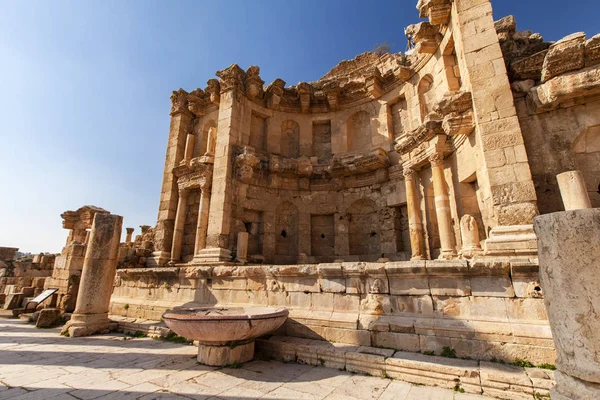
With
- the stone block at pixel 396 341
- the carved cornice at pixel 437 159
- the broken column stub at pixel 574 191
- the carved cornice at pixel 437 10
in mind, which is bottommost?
the stone block at pixel 396 341

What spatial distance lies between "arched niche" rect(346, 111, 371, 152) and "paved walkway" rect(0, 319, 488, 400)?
31.4 ft

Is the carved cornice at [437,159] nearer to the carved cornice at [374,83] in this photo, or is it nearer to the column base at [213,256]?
the carved cornice at [374,83]

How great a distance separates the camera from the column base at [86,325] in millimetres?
6562

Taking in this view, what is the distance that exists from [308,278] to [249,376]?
6.37ft

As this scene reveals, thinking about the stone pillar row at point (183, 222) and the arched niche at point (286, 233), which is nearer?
the stone pillar row at point (183, 222)

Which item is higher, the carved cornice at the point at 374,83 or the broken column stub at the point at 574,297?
the carved cornice at the point at 374,83

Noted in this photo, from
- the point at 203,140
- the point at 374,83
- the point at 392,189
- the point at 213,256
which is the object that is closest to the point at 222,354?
the point at 213,256

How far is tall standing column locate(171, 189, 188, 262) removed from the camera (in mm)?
11781

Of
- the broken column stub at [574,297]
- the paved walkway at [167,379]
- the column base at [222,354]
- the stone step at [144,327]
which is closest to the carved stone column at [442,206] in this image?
the paved walkway at [167,379]

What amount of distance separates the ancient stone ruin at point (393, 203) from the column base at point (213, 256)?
0.07 meters

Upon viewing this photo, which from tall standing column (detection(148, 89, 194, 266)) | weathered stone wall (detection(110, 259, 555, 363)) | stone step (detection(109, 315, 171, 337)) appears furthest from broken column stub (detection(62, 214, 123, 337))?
tall standing column (detection(148, 89, 194, 266))

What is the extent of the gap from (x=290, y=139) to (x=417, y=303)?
999cm

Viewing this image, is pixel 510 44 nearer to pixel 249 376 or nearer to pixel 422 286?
pixel 422 286

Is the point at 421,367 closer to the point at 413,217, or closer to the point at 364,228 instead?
the point at 413,217
